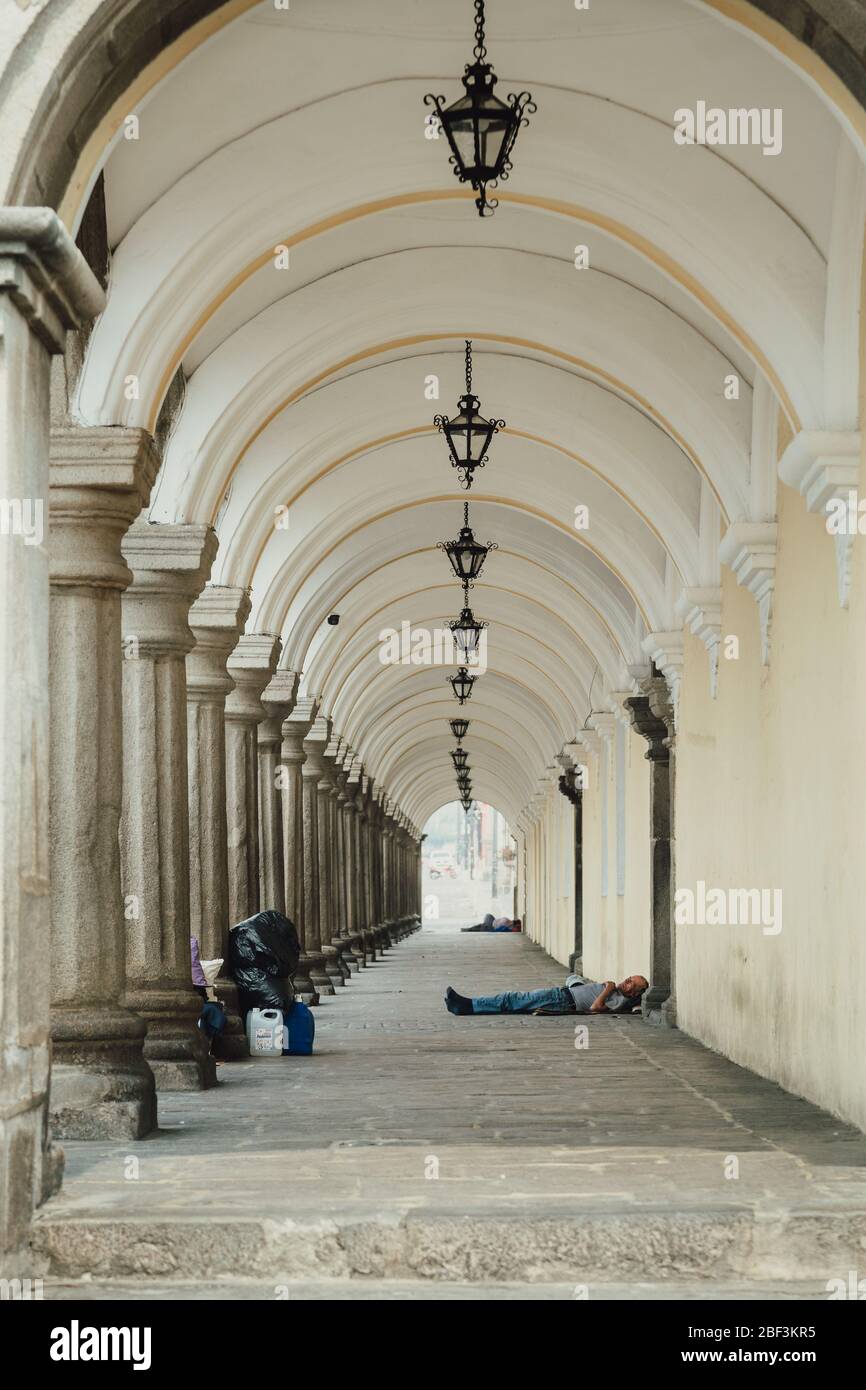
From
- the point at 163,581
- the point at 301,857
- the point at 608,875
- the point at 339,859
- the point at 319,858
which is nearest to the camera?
the point at 163,581

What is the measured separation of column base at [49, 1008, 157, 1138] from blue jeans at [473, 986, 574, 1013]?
919 centimetres

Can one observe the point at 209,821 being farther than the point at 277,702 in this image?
No

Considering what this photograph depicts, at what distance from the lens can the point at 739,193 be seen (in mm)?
9117

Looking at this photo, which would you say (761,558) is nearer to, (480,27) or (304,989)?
(480,27)

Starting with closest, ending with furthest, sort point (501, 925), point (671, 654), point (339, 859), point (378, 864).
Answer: point (671, 654) < point (339, 859) < point (378, 864) < point (501, 925)

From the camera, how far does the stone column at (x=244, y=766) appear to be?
13750 mm

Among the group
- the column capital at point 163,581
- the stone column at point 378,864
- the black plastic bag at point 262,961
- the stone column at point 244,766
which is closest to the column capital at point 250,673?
the stone column at point 244,766

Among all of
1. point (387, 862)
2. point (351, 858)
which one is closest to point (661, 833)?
point (351, 858)

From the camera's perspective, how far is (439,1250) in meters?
5.43

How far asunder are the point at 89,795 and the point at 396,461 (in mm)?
8863

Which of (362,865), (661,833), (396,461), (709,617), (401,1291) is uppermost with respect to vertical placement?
(396,461)

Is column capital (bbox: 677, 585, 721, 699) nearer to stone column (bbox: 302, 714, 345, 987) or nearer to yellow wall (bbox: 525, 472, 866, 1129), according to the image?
yellow wall (bbox: 525, 472, 866, 1129)

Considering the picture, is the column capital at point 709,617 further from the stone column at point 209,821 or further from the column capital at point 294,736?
the column capital at point 294,736

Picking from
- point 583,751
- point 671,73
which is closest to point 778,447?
point 671,73
